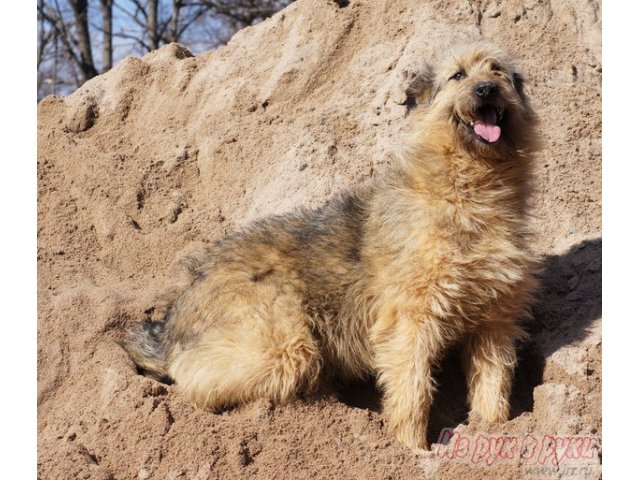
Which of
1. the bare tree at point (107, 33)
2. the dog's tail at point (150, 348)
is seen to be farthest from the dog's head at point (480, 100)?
the bare tree at point (107, 33)

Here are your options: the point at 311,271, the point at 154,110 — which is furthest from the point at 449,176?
the point at 154,110

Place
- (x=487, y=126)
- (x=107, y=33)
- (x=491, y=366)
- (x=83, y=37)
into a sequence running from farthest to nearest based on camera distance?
(x=107, y=33) < (x=83, y=37) < (x=491, y=366) < (x=487, y=126)

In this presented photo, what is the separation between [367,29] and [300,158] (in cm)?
200

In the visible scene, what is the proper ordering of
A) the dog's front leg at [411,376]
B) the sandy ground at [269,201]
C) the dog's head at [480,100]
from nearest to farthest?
the sandy ground at [269,201] → the dog's front leg at [411,376] → the dog's head at [480,100]

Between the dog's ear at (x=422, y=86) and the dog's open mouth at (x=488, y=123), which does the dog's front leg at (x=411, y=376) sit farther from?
the dog's ear at (x=422, y=86)

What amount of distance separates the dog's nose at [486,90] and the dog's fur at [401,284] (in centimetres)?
5

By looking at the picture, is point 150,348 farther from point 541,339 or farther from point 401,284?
point 541,339

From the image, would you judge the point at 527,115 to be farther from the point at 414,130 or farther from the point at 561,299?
the point at 561,299

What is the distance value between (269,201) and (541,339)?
3187 mm

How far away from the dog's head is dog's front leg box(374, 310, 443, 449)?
1392 millimetres

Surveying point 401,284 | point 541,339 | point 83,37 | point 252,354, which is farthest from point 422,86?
point 83,37

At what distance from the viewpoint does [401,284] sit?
5.39 meters

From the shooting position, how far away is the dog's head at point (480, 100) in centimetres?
546

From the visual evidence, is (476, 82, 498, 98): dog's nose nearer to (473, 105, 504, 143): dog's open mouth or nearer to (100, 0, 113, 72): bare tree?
(473, 105, 504, 143): dog's open mouth
